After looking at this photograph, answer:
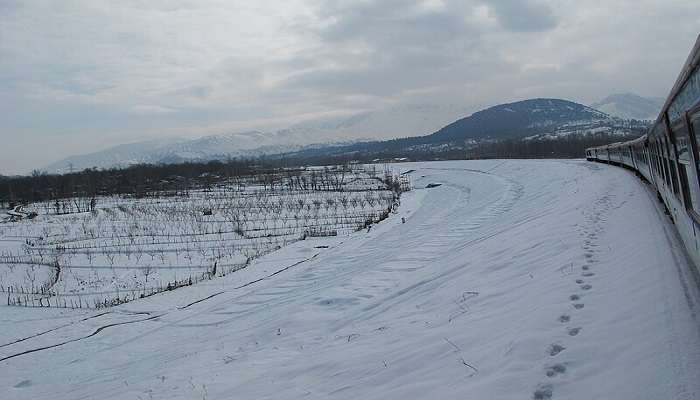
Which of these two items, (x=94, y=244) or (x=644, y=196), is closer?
(x=644, y=196)

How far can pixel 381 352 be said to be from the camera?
5.68 meters

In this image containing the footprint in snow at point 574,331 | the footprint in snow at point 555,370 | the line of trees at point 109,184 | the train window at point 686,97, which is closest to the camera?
the footprint in snow at point 555,370

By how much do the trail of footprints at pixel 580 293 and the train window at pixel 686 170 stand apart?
1.53 m

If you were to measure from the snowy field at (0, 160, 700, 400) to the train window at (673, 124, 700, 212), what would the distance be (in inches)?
37.9

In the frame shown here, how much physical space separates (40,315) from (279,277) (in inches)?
272

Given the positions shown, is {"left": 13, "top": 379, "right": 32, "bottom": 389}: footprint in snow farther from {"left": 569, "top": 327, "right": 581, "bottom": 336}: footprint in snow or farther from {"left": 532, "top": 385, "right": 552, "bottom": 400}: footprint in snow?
{"left": 569, "top": 327, "right": 581, "bottom": 336}: footprint in snow

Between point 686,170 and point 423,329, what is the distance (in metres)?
3.92

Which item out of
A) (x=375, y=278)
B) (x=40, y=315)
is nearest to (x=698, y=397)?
(x=375, y=278)

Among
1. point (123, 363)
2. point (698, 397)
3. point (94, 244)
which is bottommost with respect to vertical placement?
point (123, 363)

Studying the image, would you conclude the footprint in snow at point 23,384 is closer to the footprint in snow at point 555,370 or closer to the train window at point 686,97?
the footprint in snow at point 555,370

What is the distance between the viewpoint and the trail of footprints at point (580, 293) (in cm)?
368

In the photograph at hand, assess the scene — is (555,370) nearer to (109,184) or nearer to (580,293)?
(580,293)

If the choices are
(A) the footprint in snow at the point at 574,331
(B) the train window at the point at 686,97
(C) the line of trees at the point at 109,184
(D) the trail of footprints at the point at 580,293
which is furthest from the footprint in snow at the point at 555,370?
(C) the line of trees at the point at 109,184

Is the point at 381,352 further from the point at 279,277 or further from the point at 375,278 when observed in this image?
the point at 279,277
